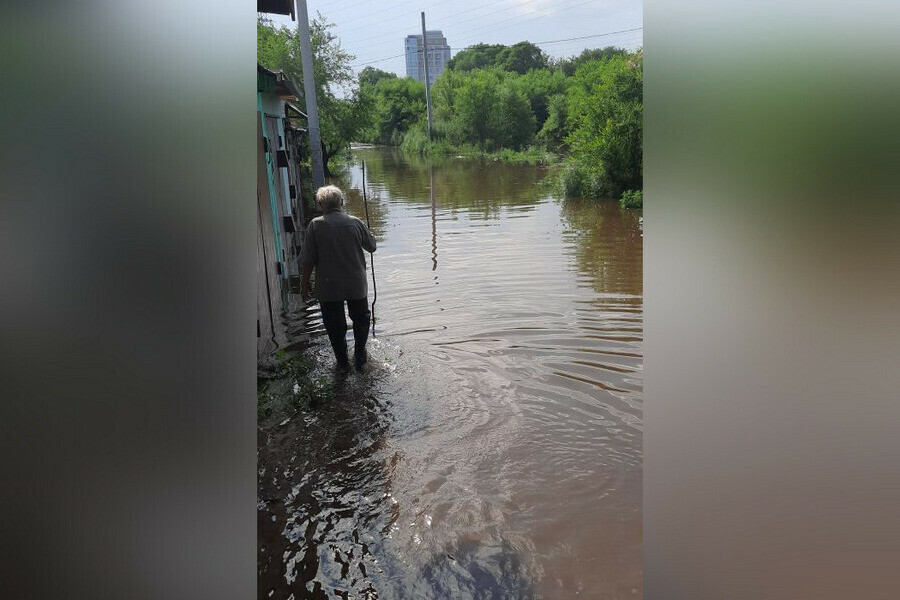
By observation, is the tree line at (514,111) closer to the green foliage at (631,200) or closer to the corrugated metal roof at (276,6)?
the green foliage at (631,200)

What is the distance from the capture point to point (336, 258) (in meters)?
6.85

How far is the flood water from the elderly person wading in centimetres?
63

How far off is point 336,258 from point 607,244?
326 inches

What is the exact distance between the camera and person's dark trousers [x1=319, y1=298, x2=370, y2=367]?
23.1ft

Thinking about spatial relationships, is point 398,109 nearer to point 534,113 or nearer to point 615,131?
point 534,113

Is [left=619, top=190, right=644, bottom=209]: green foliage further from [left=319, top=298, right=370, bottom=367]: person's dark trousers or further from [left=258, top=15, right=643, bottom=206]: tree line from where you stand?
[left=319, top=298, right=370, bottom=367]: person's dark trousers

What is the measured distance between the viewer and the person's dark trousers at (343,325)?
7.03 metres

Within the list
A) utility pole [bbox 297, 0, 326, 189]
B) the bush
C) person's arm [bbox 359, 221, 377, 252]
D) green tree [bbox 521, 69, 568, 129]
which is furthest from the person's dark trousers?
green tree [bbox 521, 69, 568, 129]
